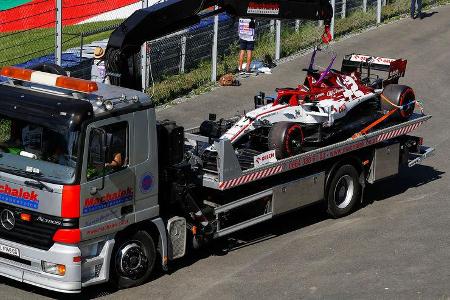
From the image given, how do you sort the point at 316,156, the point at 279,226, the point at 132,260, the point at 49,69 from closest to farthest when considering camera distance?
the point at 132,260 → the point at 49,69 → the point at 316,156 → the point at 279,226

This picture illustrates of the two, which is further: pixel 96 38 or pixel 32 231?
pixel 96 38

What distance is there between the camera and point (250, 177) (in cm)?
1332

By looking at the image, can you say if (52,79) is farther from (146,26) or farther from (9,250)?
(9,250)

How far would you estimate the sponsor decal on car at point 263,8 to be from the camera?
47.3 ft

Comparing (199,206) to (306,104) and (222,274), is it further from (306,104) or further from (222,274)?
(306,104)

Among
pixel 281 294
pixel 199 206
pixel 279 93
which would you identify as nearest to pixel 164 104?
pixel 279 93

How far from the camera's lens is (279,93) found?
15117mm

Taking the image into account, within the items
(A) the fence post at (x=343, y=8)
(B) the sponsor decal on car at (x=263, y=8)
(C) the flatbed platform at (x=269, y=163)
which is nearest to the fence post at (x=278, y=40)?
(A) the fence post at (x=343, y=8)

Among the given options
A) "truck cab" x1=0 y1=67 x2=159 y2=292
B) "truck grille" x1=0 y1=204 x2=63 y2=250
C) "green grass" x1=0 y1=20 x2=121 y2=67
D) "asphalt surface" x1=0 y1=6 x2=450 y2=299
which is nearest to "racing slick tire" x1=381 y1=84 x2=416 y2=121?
"asphalt surface" x1=0 y1=6 x2=450 y2=299

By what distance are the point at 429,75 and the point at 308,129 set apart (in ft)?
33.1

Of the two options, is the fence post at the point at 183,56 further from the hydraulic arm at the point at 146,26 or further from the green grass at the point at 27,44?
the hydraulic arm at the point at 146,26

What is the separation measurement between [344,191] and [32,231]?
5.70 m

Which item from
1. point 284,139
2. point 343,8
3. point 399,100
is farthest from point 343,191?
point 343,8

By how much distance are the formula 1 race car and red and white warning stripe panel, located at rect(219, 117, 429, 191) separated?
0.19m
